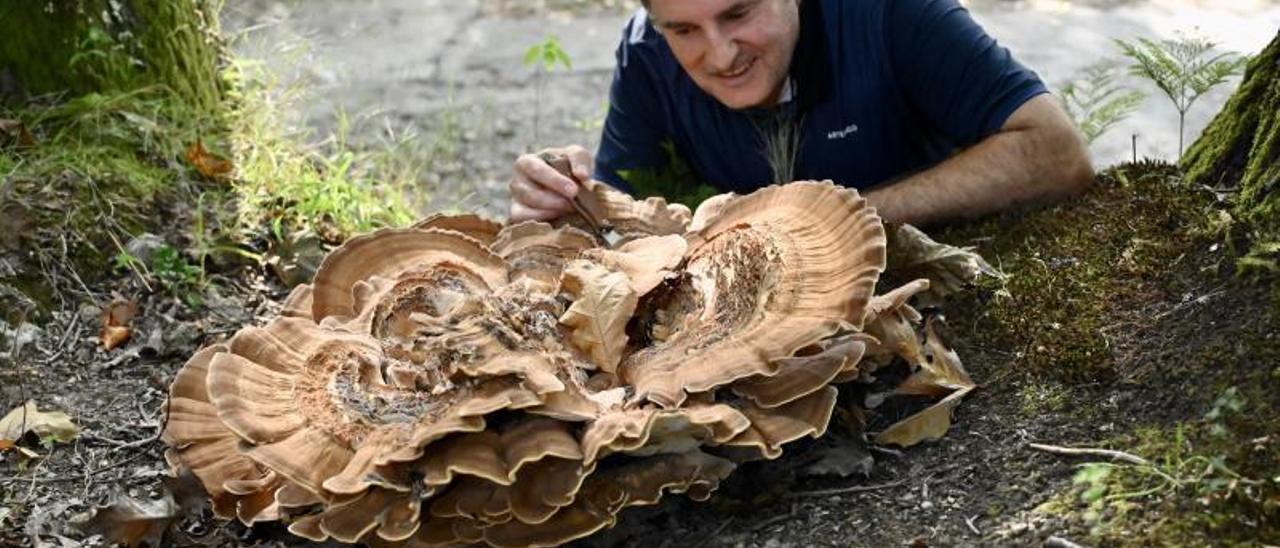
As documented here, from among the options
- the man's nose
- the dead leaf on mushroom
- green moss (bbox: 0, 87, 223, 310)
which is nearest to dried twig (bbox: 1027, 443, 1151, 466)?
the man's nose

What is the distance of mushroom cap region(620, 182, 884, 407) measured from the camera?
265 centimetres

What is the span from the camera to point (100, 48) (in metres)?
5.07

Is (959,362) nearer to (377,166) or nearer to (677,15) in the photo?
(677,15)

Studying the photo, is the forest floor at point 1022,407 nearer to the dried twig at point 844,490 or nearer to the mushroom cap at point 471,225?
the dried twig at point 844,490

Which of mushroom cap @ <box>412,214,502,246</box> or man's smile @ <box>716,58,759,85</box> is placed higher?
man's smile @ <box>716,58,759,85</box>

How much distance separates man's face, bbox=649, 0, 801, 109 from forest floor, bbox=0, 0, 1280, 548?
89 cm

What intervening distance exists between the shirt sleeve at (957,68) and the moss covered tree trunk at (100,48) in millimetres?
2868

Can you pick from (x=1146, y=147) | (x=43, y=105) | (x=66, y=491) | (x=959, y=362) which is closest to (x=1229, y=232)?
(x=959, y=362)

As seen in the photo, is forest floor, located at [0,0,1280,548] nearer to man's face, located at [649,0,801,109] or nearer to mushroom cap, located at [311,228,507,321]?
mushroom cap, located at [311,228,507,321]

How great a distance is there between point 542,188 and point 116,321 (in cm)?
146

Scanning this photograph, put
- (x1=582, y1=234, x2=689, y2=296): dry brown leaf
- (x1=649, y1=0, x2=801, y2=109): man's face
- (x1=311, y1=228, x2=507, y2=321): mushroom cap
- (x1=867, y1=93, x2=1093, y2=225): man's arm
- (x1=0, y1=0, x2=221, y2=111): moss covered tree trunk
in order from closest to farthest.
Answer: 1. (x1=582, y1=234, x2=689, y2=296): dry brown leaf
2. (x1=311, y1=228, x2=507, y2=321): mushroom cap
3. (x1=867, y1=93, x2=1093, y2=225): man's arm
4. (x1=649, y1=0, x2=801, y2=109): man's face
5. (x1=0, y1=0, x2=221, y2=111): moss covered tree trunk

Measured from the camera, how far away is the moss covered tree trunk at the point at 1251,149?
312 cm

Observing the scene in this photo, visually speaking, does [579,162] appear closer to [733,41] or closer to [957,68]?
[733,41]

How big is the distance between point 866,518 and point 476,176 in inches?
217
